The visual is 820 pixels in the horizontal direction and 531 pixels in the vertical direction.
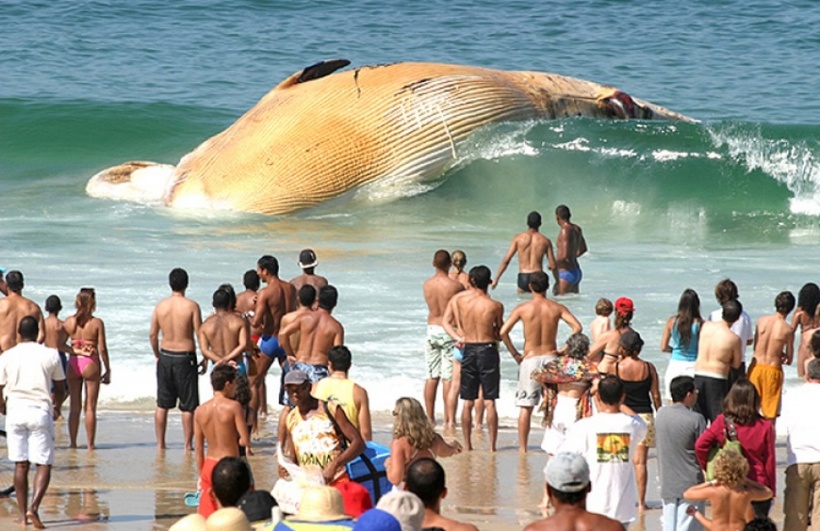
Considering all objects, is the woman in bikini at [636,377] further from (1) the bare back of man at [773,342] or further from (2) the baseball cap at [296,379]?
(2) the baseball cap at [296,379]

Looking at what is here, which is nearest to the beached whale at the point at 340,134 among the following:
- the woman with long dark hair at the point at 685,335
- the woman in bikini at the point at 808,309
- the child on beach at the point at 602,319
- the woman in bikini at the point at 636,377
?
the child on beach at the point at 602,319

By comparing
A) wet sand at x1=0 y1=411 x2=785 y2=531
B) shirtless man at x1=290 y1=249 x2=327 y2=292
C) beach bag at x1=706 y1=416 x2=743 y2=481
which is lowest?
wet sand at x1=0 y1=411 x2=785 y2=531

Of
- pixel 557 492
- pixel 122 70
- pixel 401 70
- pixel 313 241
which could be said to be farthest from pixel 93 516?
pixel 122 70

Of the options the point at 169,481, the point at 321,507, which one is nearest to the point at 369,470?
the point at 321,507

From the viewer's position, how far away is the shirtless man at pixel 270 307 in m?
11.5

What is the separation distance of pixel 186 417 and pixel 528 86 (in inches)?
454

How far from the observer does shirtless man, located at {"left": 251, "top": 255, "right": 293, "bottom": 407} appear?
1151cm

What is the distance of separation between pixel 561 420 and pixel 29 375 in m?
3.28

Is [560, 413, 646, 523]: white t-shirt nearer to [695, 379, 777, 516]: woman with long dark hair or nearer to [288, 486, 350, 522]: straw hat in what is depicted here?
[695, 379, 777, 516]: woman with long dark hair

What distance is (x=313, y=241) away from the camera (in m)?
19.2

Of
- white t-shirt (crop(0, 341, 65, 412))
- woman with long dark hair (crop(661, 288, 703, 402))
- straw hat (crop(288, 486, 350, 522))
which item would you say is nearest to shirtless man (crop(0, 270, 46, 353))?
white t-shirt (crop(0, 341, 65, 412))

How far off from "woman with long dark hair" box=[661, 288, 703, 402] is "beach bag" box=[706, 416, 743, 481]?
293 centimetres

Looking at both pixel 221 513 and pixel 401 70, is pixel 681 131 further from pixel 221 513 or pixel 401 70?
pixel 221 513

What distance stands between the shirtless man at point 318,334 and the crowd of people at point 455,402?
1 cm
